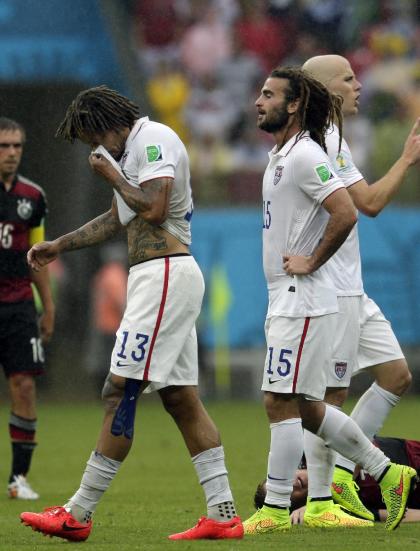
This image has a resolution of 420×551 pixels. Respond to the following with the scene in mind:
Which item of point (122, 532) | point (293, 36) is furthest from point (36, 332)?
point (293, 36)

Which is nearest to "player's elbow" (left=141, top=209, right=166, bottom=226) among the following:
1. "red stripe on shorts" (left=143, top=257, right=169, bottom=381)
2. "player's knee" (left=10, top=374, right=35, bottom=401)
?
"red stripe on shorts" (left=143, top=257, right=169, bottom=381)

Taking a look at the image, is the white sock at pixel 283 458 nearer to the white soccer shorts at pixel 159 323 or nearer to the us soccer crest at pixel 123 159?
the white soccer shorts at pixel 159 323

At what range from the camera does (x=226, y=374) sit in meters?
21.2

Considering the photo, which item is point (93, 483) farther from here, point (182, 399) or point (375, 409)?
point (375, 409)

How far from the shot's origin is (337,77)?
26.3ft

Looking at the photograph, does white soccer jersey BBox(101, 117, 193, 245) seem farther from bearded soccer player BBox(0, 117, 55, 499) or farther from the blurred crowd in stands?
the blurred crowd in stands

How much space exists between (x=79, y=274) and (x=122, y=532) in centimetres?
1503

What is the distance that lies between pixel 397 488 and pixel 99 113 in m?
2.44

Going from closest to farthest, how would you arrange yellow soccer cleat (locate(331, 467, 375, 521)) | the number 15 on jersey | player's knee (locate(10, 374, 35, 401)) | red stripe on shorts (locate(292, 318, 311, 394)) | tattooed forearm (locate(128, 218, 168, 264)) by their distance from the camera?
1. tattooed forearm (locate(128, 218, 168, 264))
2. red stripe on shorts (locate(292, 318, 311, 394))
3. the number 15 on jersey
4. yellow soccer cleat (locate(331, 467, 375, 521))
5. player's knee (locate(10, 374, 35, 401))

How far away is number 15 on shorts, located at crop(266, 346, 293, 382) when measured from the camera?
7.03 m

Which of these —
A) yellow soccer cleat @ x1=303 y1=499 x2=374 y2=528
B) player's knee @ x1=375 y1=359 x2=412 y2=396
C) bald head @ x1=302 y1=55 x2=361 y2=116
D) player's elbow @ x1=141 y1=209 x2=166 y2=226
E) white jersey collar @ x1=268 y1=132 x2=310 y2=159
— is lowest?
yellow soccer cleat @ x1=303 y1=499 x2=374 y2=528

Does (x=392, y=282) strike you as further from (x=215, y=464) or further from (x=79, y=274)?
(x=215, y=464)

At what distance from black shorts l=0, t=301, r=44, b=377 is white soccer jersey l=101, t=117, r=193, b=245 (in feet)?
9.73

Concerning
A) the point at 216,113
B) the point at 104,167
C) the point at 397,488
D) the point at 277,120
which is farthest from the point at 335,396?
the point at 216,113
